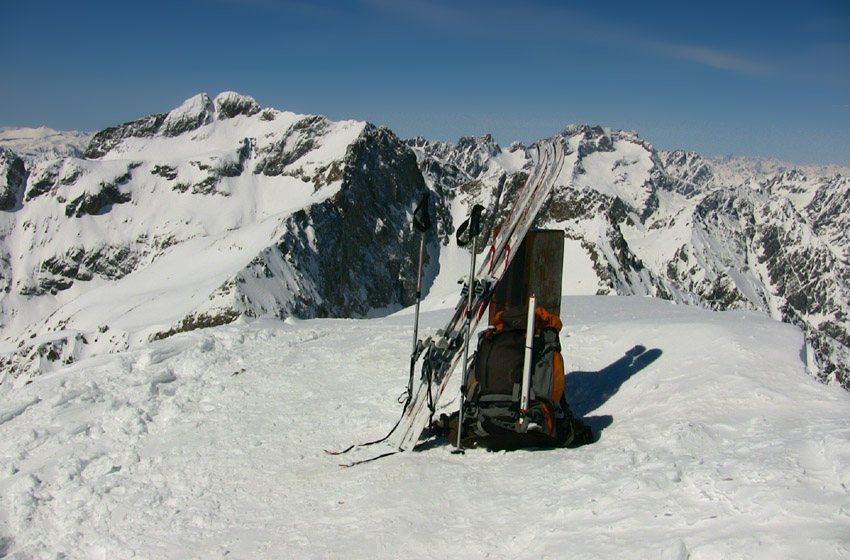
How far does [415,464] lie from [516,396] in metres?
1.70

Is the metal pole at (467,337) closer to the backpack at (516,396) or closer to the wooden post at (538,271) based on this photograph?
the backpack at (516,396)

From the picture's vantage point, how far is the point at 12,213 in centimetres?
17075

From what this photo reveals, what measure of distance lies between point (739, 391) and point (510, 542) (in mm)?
4638

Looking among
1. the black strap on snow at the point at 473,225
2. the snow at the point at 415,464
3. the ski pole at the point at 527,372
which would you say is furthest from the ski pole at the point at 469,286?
the ski pole at the point at 527,372

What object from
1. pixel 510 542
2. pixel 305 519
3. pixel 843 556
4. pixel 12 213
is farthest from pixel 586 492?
pixel 12 213

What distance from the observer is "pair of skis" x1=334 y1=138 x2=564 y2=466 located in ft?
30.1

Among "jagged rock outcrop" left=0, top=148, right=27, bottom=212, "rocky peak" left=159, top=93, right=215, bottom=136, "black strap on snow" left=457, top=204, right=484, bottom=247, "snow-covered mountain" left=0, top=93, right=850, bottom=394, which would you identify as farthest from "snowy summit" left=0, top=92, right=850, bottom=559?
"jagged rock outcrop" left=0, top=148, right=27, bottom=212

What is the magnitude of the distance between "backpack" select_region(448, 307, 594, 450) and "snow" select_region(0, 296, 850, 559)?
0.88ft

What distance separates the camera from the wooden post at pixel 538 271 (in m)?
11.5

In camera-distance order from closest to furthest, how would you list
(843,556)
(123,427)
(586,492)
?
(843,556), (586,492), (123,427)

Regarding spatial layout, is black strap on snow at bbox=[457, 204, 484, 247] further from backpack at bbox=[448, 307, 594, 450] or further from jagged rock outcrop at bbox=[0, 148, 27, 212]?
jagged rock outcrop at bbox=[0, 148, 27, 212]

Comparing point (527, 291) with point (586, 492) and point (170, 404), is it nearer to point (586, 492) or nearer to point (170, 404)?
point (586, 492)

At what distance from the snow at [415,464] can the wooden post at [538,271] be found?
1.75 metres

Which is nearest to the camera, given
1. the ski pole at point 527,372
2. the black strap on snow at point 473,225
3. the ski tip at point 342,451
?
the ski pole at point 527,372
